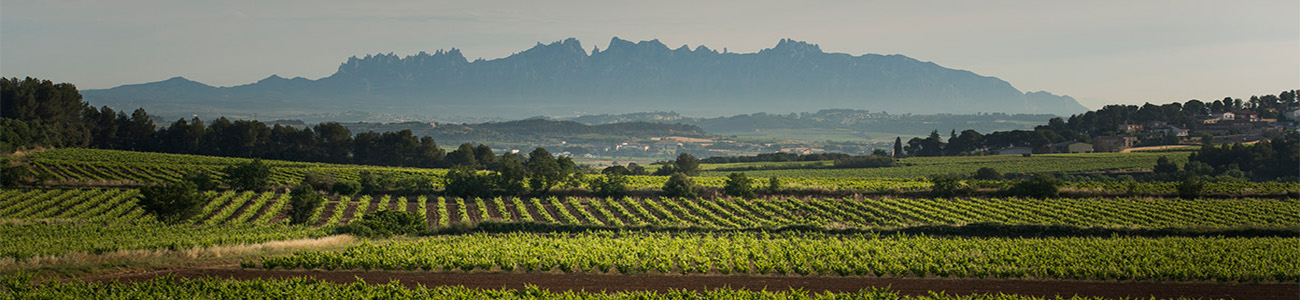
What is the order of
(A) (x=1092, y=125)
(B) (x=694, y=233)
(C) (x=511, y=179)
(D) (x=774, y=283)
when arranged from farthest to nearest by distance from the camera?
(A) (x=1092, y=125), (C) (x=511, y=179), (B) (x=694, y=233), (D) (x=774, y=283)

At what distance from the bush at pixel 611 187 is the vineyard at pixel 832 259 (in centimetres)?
2414

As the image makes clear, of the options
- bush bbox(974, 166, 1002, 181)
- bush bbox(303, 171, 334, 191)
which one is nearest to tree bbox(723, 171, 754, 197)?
bush bbox(303, 171, 334, 191)

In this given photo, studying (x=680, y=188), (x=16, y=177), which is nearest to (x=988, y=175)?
(x=680, y=188)

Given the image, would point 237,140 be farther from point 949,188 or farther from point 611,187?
point 949,188

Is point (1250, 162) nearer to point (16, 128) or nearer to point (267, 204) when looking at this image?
point (267, 204)

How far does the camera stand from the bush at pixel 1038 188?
52.8 m

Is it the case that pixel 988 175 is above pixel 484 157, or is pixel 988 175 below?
below

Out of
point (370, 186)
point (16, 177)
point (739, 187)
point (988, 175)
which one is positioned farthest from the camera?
point (988, 175)

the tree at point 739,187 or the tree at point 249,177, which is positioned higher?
the tree at point 249,177

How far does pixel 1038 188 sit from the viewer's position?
175 feet

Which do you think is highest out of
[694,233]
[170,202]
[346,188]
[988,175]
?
[170,202]

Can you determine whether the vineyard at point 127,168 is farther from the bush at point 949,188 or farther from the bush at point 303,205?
the bush at point 949,188

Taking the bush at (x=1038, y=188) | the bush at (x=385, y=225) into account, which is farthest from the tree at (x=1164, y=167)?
the bush at (x=385, y=225)

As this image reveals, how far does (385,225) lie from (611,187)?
22246 mm
